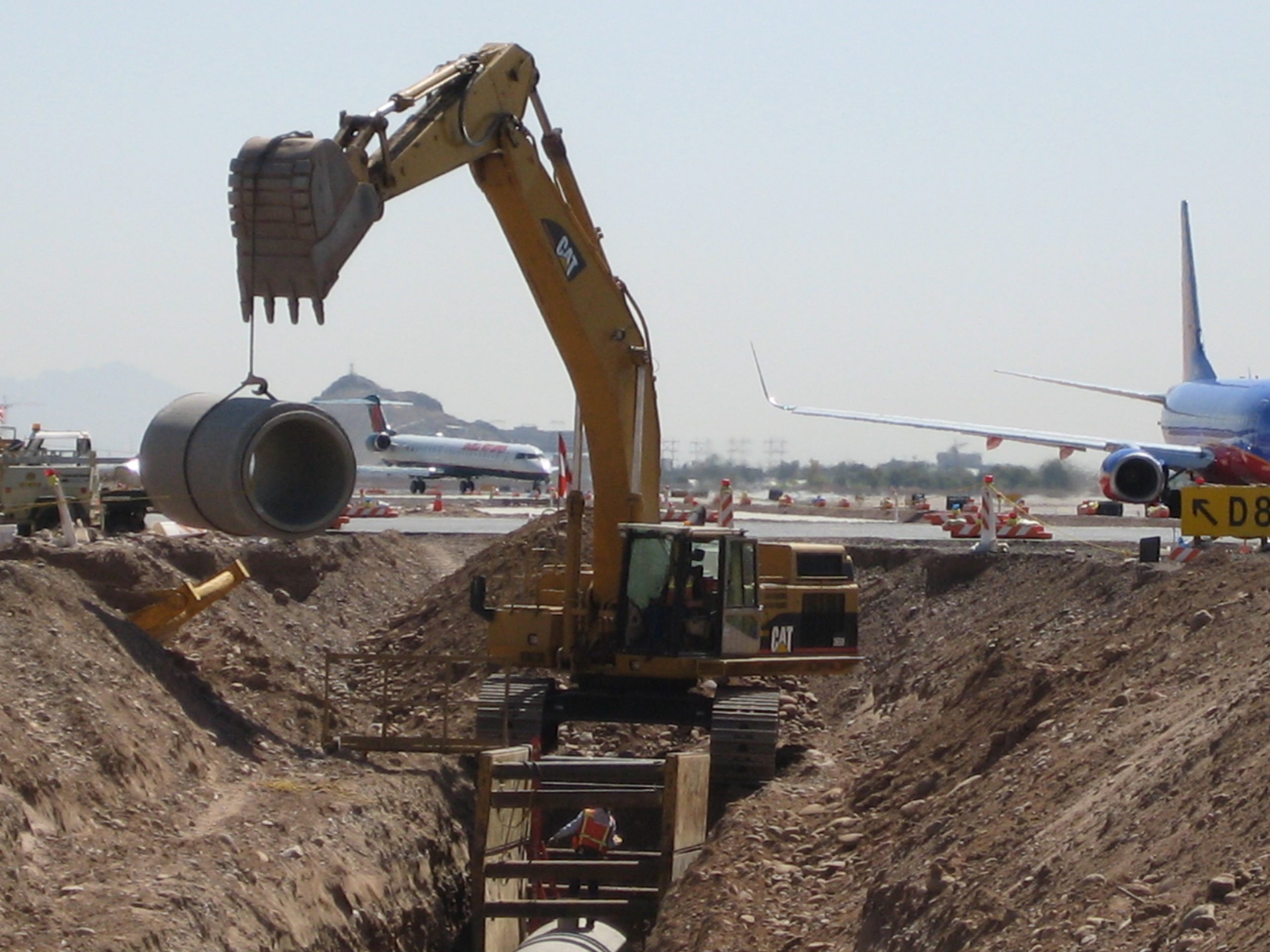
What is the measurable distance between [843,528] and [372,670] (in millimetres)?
20015

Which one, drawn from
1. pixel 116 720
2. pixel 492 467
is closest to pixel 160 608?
pixel 116 720

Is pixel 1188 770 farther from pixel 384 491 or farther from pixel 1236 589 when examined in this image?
pixel 384 491

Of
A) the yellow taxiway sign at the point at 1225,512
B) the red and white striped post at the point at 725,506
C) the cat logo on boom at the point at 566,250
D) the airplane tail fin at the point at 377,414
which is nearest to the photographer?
the cat logo on boom at the point at 566,250

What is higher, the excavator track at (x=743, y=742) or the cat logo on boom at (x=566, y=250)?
the cat logo on boom at (x=566, y=250)

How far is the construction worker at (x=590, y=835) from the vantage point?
14.4 meters

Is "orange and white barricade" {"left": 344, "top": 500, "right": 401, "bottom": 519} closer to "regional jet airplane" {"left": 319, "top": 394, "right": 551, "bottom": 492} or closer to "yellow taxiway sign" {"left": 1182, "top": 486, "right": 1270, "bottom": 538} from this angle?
"yellow taxiway sign" {"left": 1182, "top": 486, "right": 1270, "bottom": 538}

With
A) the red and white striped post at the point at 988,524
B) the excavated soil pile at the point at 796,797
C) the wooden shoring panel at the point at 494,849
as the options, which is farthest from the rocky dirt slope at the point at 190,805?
the red and white striped post at the point at 988,524

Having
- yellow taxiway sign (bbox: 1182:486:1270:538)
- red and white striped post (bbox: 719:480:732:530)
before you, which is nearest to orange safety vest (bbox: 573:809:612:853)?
yellow taxiway sign (bbox: 1182:486:1270:538)

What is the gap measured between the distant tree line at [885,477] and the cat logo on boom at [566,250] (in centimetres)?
3757

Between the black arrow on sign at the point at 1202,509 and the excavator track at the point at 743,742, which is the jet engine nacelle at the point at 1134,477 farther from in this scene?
the excavator track at the point at 743,742

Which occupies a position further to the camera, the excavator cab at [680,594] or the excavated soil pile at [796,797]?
the excavator cab at [680,594]

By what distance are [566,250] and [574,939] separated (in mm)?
5953

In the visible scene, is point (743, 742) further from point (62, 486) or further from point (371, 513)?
point (371, 513)

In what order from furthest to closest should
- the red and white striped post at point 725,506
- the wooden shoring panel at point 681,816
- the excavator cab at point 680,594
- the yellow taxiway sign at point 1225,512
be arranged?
the red and white striped post at point 725,506, the yellow taxiway sign at point 1225,512, the excavator cab at point 680,594, the wooden shoring panel at point 681,816
